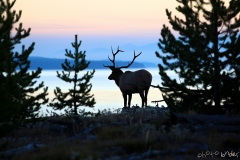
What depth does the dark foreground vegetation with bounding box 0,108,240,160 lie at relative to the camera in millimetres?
8562

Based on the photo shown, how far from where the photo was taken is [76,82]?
75.2 feet

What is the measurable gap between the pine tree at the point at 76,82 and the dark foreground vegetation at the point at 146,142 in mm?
9323

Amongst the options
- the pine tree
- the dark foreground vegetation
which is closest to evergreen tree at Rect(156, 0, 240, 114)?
the dark foreground vegetation

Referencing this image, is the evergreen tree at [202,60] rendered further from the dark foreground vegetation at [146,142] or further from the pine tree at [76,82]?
the pine tree at [76,82]

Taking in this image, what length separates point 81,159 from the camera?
749 cm

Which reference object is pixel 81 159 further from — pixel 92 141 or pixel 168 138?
pixel 168 138

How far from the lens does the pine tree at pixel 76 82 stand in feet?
74.4

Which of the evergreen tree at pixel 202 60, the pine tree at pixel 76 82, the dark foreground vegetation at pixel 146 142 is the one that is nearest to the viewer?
the dark foreground vegetation at pixel 146 142

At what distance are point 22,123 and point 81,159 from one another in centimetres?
858

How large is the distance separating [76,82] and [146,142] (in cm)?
1412

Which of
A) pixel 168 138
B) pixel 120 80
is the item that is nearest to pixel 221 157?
pixel 168 138

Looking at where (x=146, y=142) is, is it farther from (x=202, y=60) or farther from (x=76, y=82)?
(x=76, y=82)

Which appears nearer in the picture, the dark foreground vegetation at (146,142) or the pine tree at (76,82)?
the dark foreground vegetation at (146,142)

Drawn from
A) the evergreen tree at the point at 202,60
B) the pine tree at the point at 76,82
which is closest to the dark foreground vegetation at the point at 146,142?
the evergreen tree at the point at 202,60
